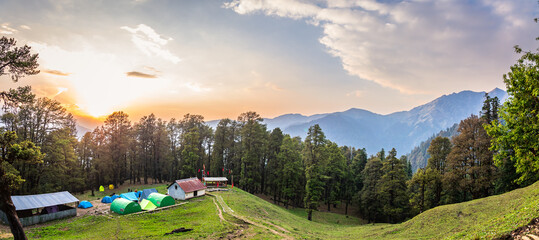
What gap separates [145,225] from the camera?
25.2 m

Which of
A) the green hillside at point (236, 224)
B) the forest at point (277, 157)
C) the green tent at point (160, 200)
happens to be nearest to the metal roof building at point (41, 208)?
the green hillside at point (236, 224)

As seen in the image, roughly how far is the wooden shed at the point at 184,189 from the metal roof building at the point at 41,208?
12.7 meters

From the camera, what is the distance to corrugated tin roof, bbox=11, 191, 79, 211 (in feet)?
85.5

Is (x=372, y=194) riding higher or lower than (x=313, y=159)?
lower

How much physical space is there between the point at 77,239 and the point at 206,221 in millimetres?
11270

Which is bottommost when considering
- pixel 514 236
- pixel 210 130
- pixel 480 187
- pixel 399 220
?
pixel 399 220

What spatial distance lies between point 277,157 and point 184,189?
2225 cm

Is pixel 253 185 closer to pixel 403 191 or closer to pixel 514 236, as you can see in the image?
pixel 403 191

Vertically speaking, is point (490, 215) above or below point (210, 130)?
below

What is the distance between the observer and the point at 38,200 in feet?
91.6

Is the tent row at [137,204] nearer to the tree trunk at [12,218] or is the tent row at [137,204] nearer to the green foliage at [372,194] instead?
the tree trunk at [12,218]

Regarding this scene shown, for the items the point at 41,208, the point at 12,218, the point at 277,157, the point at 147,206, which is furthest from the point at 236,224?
the point at 277,157

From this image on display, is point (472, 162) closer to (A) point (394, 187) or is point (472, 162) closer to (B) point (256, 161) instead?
(A) point (394, 187)

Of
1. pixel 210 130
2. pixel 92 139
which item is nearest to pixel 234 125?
pixel 210 130
